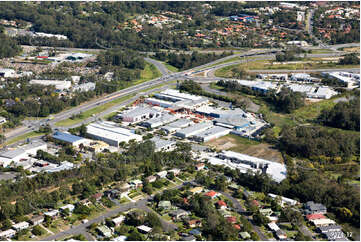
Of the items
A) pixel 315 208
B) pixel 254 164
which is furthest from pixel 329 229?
pixel 254 164

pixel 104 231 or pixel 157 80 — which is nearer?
pixel 104 231

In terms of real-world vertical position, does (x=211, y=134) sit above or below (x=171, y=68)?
below

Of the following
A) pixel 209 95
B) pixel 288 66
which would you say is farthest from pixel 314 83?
pixel 209 95

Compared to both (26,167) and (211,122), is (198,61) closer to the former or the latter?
(211,122)

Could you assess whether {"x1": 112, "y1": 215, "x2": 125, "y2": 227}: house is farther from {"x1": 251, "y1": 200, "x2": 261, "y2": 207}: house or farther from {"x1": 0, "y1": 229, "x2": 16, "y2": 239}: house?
{"x1": 251, "y1": 200, "x2": 261, "y2": 207}: house

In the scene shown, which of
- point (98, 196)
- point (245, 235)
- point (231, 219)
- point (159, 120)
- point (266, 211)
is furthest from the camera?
point (159, 120)

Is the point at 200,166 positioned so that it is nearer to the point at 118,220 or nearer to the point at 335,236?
the point at 118,220

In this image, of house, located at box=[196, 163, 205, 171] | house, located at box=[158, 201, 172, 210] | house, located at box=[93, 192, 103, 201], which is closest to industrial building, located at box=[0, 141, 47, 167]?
house, located at box=[93, 192, 103, 201]
